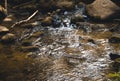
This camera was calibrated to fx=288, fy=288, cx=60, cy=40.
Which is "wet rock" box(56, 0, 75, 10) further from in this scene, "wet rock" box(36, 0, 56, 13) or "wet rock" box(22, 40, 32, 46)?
"wet rock" box(22, 40, 32, 46)

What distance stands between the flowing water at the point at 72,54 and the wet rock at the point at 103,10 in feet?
3.23

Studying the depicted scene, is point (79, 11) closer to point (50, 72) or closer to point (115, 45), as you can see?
point (115, 45)

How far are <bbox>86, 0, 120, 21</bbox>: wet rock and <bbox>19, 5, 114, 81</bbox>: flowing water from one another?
983mm

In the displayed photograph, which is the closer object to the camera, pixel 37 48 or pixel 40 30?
pixel 37 48

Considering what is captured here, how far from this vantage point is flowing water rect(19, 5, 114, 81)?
1048cm

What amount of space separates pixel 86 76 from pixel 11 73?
113 inches

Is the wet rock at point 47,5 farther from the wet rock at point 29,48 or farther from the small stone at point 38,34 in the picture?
the wet rock at point 29,48

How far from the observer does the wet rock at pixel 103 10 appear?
15.6 m

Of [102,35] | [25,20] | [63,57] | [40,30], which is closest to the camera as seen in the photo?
[63,57]

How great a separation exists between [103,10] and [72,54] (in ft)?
15.4

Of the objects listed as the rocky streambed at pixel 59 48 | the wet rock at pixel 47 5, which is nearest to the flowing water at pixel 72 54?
the rocky streambed at pixel 59 48

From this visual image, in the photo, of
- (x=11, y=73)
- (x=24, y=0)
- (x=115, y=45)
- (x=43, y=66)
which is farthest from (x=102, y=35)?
(x=24, y=0)

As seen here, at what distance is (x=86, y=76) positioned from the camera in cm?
1027

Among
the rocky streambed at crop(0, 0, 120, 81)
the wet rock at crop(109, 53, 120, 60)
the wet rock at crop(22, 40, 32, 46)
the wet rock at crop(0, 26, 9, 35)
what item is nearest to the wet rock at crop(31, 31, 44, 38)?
the rocky streambed at crop(0, 0, 120, 81)
